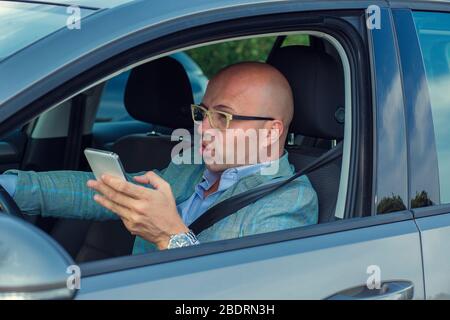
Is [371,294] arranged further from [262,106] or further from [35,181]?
[35,181]

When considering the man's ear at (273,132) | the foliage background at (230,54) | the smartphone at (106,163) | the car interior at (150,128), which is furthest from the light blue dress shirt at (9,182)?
the foliage background at (230,54)

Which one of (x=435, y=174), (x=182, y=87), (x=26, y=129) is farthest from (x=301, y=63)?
(x=26, y=129)

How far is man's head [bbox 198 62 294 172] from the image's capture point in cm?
253

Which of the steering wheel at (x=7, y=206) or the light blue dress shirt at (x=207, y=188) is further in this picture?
the light blue dress shirt at (x=207, y=188)

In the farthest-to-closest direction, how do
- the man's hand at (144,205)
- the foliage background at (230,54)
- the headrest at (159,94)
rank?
1. the foliage background at (230,54)
2. the headrest at (159,94)
3. the man's hand at (144,205)

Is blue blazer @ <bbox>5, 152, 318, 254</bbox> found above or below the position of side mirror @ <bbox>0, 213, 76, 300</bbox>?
above

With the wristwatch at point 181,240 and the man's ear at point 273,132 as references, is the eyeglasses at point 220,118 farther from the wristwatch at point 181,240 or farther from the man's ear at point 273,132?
the wristwatch at point 181,240

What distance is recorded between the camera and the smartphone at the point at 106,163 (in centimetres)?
206

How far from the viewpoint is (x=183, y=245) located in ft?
6.80

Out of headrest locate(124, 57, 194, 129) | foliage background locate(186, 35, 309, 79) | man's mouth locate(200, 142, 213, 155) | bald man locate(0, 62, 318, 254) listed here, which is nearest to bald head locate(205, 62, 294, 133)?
bald man locate(0, 62, 318, 254)

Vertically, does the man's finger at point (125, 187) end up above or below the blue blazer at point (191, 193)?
below

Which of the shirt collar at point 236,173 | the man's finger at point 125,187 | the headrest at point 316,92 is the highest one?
the headrest at point 316,92

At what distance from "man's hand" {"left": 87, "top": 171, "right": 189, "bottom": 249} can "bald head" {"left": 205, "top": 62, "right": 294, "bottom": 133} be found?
1.79 ft

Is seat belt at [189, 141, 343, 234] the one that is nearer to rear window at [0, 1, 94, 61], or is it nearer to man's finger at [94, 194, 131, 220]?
man's finger at [94, 194, 131, 220]
